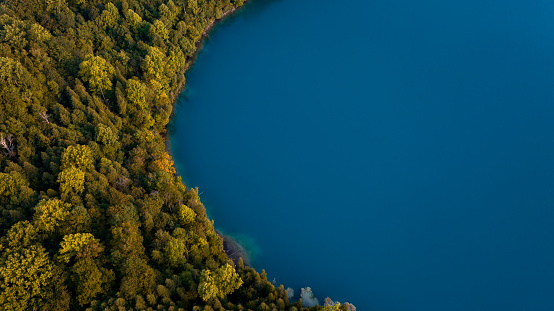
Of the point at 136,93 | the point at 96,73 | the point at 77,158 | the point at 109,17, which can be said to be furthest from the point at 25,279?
the point at 109,17

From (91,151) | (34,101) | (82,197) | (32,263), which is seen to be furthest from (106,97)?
(32,263)

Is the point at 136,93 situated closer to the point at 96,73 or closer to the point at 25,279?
the point at 96,73

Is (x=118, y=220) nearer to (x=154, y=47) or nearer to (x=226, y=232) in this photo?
(x=226, y=232)

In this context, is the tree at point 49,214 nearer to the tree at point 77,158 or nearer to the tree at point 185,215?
the tree at point 77,158

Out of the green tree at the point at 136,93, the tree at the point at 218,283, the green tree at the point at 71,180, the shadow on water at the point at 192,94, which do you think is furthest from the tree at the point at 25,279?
the green tree at the point at 136,93

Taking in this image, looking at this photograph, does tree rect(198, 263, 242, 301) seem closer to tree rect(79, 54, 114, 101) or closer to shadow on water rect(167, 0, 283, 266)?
shadow on water rect(167, 0, 283, 266)

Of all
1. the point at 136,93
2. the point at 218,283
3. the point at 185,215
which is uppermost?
the point at 136,93
